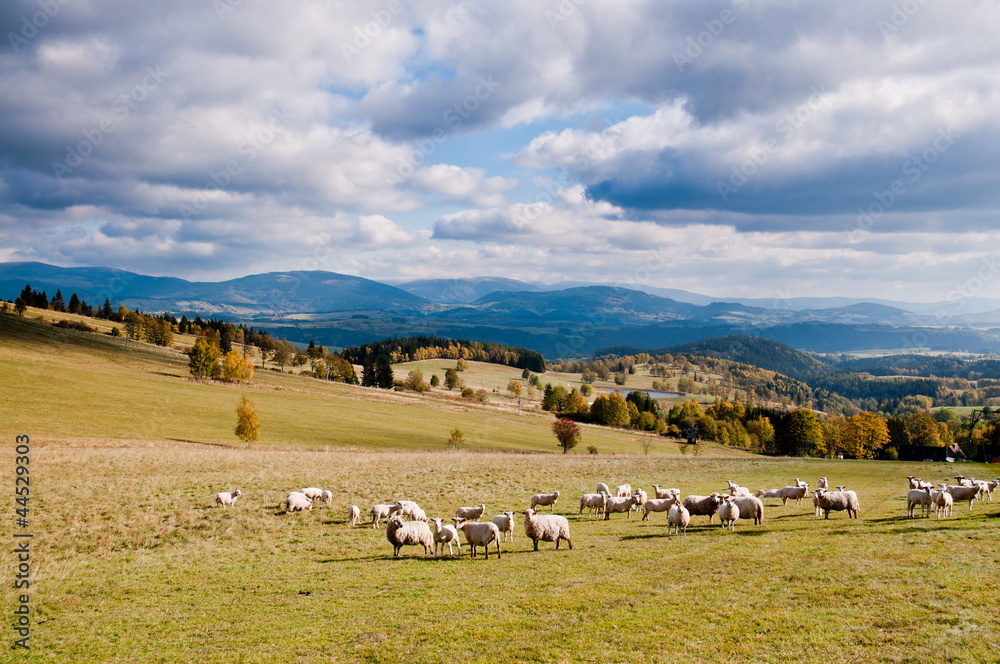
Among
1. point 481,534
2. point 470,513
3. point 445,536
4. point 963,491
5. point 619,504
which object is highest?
point 963,491

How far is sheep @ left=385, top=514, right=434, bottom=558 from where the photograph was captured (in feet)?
62.2

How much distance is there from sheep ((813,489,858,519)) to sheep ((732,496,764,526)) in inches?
124

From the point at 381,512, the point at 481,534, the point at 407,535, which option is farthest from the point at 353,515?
the point at 481,534

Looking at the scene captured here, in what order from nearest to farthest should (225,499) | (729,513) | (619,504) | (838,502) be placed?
1. (729,513)
2. (838,502)
3. (225,499)
4. (619,504)

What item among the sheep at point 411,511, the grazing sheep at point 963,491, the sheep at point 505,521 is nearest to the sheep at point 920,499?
the grazing sheep at point 963,491

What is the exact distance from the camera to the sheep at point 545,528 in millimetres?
18953

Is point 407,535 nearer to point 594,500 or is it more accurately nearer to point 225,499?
point 594,500

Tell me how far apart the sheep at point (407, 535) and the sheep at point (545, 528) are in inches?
147

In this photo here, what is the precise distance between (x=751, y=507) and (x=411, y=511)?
15267mm

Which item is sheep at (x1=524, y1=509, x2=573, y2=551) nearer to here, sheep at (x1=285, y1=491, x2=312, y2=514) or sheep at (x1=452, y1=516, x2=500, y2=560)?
sheep at (x1=452, y1=516, x2=500, y2=560)

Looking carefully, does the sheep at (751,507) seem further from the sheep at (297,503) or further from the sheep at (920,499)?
the sheep at (297,503)

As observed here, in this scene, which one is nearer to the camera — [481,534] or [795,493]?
[481,534]

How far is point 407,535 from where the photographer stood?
753 inches

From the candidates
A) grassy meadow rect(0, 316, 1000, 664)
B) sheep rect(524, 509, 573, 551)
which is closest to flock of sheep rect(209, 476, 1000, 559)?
sheep rect(524, 509, 573, 551)
